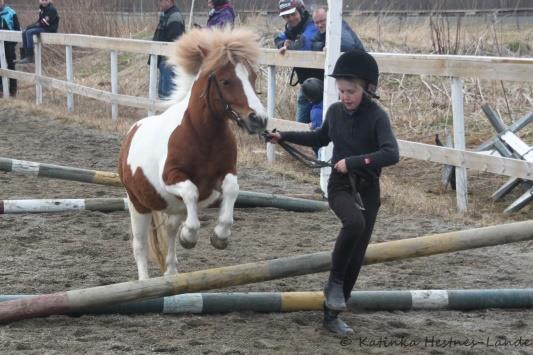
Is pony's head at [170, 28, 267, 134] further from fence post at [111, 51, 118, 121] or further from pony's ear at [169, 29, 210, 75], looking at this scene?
fence post at [111, 51, 118, 121]

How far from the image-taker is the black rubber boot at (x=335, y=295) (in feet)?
15.8

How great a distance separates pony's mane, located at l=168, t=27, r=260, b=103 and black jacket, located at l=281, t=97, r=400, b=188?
2.58 ft

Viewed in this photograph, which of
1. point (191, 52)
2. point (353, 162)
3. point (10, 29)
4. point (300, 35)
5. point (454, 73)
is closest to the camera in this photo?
point (353, 162)

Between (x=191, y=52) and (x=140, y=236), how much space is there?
1403mm

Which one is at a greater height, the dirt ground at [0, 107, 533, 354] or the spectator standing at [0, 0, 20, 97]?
the spectator standing at [0, 0, 20, 97]

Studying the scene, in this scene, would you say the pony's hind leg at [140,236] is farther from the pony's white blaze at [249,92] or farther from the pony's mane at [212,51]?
the pony's white blaze at [249,92]

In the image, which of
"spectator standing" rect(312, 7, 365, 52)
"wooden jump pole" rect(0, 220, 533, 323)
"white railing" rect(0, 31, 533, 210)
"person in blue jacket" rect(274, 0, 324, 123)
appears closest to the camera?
"wooden jump pole" rect(0, 220, 533, 323)

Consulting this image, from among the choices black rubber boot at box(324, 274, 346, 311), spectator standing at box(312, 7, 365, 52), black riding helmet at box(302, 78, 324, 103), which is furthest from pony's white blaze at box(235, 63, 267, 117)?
spectator standing at box(312, 7, 365, 52)

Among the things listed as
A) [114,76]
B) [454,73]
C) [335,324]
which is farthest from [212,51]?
[114,76]

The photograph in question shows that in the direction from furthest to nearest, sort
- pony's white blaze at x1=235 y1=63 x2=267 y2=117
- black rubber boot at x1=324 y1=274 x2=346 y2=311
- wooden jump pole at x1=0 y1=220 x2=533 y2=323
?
pony's white blaze at x1=235 y1=63 x2=267 y2=117
black rubber boot at x1=324 y1=274 x2=346 y2=311
wooden jump pole at x1=0 y1=220 x2=533 y2=323

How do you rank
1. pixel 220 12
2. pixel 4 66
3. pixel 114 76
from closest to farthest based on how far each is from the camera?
1. pixel 220 12
2. pixel 114 76
3. pixel 4 66

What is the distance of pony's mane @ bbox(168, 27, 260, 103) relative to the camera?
17.9 ft

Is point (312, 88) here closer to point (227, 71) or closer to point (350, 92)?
point (227, 71)

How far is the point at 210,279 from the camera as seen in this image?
4.64 m
